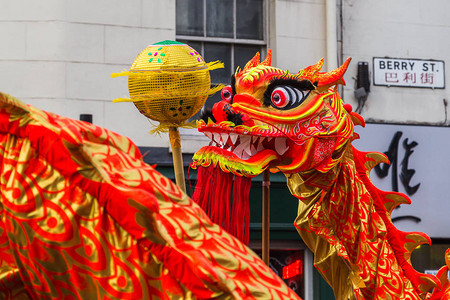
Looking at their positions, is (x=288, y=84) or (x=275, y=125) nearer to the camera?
(x=275, y=125)

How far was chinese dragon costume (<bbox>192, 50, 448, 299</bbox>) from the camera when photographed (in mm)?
3908

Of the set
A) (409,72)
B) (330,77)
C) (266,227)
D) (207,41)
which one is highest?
(207,41)

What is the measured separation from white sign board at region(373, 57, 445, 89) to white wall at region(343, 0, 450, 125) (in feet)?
0.16

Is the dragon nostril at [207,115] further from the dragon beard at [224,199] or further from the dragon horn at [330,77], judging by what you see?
the dragon horn at [330,77]

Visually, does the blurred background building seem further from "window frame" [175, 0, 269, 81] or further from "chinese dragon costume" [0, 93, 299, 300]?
"chinese dragon costume" [0, 93, 299, 300]

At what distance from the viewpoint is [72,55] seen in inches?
283

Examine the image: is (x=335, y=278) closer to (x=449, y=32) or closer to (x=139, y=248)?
(x=139, y=248)

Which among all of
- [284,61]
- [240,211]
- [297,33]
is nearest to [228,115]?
[240,211]

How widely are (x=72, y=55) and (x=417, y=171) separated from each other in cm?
349

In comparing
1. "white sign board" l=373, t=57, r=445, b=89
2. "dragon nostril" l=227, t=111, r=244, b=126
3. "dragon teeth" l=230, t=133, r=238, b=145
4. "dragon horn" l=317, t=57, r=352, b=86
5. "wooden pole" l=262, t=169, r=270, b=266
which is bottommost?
"wooden pole" l=262, t=169, r=270, b=266

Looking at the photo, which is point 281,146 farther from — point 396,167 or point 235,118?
point 396,167

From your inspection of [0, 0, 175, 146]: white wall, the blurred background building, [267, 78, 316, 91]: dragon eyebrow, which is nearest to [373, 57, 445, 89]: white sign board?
the blurred background building

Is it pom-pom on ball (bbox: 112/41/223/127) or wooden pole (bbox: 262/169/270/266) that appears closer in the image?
pom-pom on ball (bbox: 112/41/223/127)

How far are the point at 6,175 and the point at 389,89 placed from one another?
22.2ft
